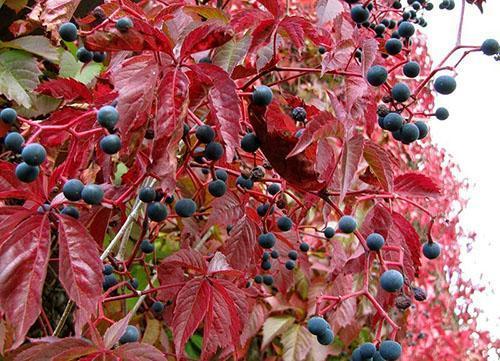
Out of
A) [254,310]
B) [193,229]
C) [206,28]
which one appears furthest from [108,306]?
[206,28]

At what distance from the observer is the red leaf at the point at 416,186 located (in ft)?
4.06

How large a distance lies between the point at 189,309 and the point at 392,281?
1.24ft

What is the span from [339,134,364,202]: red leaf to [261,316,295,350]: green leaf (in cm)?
136

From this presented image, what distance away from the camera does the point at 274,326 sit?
7.13ft

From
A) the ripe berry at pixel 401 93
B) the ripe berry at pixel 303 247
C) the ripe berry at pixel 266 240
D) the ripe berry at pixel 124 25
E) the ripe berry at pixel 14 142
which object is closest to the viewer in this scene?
the ripe berry at pixel 124 25

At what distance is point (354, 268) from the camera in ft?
4.07

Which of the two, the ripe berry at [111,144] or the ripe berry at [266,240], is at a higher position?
the ripe berry at [111,144]

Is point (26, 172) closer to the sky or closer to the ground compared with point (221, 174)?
closer to the sky

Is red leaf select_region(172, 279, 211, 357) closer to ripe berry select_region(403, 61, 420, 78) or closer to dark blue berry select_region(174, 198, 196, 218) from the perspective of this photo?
dark blue berry select_region(174, 198, 196, 218)

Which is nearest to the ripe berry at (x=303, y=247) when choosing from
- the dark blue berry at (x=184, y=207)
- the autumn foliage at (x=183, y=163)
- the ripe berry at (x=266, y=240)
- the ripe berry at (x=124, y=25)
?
the autumn foliage at (x=183, y=163)

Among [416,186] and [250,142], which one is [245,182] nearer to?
[250,142]

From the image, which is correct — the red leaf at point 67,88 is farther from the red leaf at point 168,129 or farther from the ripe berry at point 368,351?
the ripe berry at point 368,351

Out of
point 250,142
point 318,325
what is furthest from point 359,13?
point 318,325

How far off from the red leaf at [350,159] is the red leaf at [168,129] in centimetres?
27
